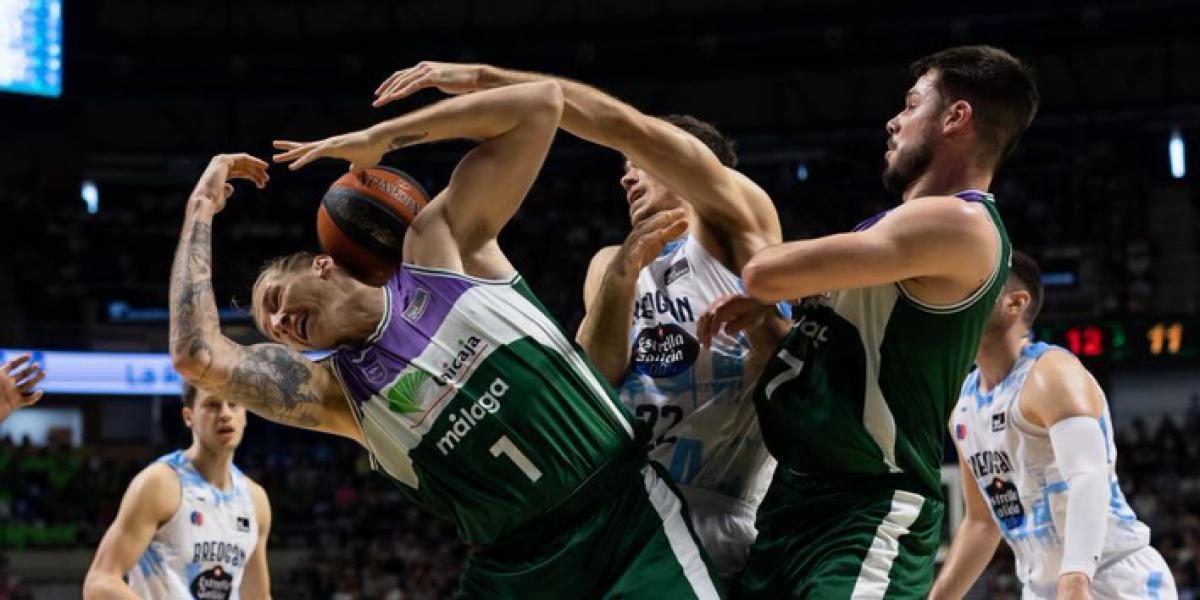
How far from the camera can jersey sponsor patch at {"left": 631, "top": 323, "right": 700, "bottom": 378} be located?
13.8 ft

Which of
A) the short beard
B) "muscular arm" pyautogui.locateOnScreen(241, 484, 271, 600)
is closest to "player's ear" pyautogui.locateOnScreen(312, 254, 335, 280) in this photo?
the short beard

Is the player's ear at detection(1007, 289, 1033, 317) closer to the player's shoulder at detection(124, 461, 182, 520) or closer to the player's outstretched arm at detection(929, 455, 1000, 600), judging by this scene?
the player's outstretched arm at detection(929, 455, 1000, 600)

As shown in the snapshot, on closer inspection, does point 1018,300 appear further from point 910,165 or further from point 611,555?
point 611,555

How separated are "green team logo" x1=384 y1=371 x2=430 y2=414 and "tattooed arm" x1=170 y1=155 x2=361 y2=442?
0.30 m

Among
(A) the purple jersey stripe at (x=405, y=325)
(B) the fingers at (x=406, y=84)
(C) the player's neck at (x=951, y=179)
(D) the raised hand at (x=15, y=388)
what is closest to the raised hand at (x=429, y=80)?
(B) the fingers at (x=406, y=84)

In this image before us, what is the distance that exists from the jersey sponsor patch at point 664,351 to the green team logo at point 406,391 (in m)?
0.87

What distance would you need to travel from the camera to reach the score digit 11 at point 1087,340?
47.3ft

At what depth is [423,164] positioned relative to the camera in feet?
80.8

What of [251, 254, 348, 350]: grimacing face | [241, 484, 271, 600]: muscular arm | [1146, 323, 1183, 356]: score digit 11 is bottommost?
[1146, 323, 1183, 356]: score digit 11

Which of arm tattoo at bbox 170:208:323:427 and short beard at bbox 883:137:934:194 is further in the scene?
short beard at bbox 883:137:934:194

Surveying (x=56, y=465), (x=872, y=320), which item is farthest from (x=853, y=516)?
(x=56, y=465)

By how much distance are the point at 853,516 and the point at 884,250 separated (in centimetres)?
73

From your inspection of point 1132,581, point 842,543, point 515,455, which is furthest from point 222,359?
point 1132,581

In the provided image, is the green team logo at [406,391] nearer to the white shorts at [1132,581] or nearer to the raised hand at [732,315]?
the raised hand at [732,315]
